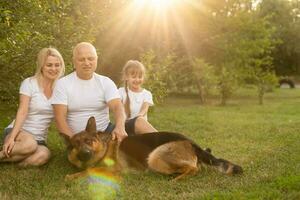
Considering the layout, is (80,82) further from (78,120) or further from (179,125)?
(179,125)

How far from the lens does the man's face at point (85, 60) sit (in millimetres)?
5781

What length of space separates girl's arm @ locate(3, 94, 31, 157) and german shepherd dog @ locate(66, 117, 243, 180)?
2.59 ft

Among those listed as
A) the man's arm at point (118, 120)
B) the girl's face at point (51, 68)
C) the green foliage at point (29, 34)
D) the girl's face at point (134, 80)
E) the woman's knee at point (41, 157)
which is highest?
the green foliage at point (29, 34)

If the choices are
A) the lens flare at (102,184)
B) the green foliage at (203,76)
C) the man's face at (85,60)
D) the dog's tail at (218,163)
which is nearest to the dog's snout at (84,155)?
the lens flare at (102,184)

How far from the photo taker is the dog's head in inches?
206

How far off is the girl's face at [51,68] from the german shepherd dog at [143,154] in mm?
1075

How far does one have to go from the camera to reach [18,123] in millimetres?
5660

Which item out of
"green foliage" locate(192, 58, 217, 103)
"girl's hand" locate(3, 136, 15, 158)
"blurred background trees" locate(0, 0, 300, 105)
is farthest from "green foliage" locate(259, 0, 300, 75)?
"girl's hand" locate(3, 136, 15, 158)

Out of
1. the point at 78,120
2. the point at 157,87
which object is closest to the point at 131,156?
the point at 78,120

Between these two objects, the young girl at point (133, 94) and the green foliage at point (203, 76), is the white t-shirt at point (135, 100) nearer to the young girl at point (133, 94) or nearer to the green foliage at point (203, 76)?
the young girl at point (133, 94)

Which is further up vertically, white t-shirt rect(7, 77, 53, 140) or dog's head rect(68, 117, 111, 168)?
white t-shirt rect(7, 77, 53, 140)

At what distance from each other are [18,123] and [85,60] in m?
1.21

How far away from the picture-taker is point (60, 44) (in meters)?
7.76

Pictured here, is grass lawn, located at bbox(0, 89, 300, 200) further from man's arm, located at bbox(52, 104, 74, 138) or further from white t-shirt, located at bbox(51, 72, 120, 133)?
white t-shirt, located at bbox(51, 72, 120, 133)
